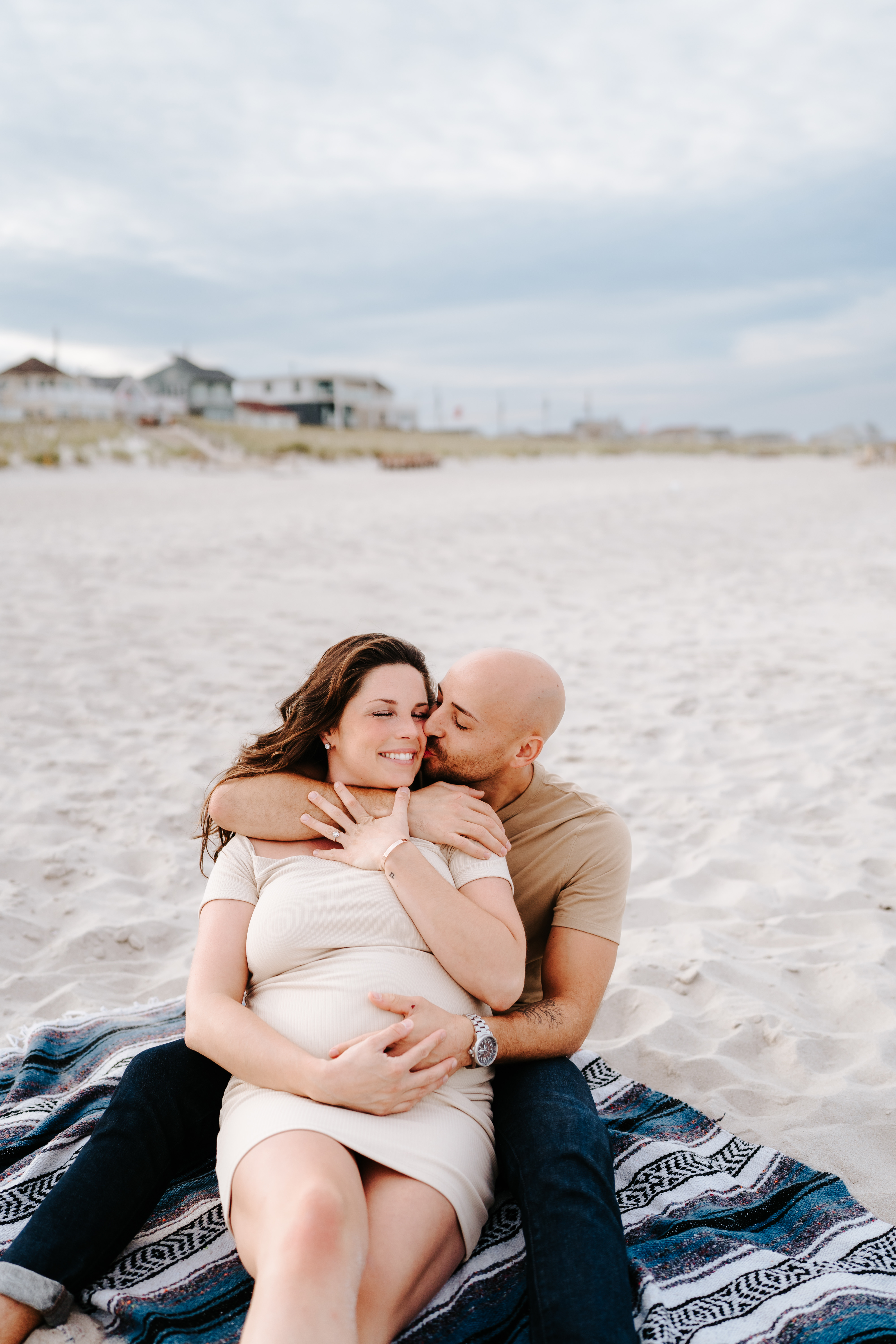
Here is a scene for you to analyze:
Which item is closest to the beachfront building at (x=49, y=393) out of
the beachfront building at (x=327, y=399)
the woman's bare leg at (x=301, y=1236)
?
the beachfront building at (x=327, y=399)

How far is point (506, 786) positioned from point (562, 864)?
260 millimetres

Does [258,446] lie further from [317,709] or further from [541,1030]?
[541,1030]

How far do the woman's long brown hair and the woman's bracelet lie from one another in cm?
43

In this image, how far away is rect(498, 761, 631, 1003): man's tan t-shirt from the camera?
2332 mm

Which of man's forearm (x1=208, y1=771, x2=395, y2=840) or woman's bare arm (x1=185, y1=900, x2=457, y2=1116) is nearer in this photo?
woman's bare arm (x1=185, y1=900, x2=457, y2=1116)

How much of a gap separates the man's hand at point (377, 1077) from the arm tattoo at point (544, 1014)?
1.05ft

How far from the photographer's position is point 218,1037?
6.47 feet

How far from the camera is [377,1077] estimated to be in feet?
5.95

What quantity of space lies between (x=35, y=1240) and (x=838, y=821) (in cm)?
383

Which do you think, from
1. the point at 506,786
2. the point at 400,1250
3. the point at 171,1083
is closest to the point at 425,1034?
the point at 400,1250

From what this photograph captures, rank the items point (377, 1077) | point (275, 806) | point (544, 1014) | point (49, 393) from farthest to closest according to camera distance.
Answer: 1. point (49, 393)
2. point (275, 806)
3. point (544, 1014)
4. point (377, 1077)

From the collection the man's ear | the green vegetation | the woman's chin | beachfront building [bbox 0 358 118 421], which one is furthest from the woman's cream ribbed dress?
beachfront building [bbox 0 358 118 421]

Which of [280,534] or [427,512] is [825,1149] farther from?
[427,512]

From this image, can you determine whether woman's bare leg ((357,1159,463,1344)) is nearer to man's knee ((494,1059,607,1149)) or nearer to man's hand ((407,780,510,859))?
man's knee ((494,1059,607,1149))
